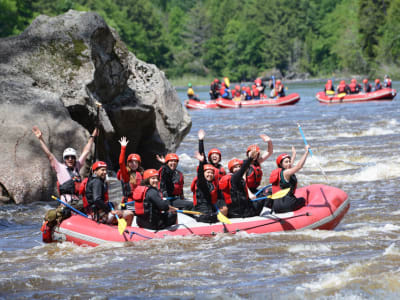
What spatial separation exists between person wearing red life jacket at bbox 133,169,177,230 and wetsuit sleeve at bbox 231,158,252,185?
0.87 metres

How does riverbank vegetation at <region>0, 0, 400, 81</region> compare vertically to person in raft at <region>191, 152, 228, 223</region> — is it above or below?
below

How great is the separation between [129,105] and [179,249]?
251 inches

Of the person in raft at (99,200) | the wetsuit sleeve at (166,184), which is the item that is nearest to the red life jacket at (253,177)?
the wetsuit sleeve at (166,184)

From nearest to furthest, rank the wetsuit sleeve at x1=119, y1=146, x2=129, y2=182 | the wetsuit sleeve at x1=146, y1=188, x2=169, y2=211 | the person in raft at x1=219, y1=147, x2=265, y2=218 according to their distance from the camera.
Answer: the wetsuit sleeve at x1=146, y1=188, x2=169, y2=211, the person in raft at x1=219, y1=147, x2=265, y2=218, the wetsuit sleeve at x1=119, y1=146, x2=129, y2=182

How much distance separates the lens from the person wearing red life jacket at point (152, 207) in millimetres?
7996

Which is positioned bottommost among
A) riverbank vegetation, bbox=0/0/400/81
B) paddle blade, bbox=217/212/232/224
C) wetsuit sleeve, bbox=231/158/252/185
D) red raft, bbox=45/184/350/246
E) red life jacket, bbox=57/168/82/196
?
riverbank vegetation, bbox=0/0/400/81

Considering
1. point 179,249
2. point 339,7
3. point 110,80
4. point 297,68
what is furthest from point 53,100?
point 339,7

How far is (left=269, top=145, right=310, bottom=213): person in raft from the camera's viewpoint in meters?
8.35

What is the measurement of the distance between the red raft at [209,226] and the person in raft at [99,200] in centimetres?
17

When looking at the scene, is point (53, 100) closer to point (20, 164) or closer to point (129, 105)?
point (20, 164)

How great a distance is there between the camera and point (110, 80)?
1341 cm

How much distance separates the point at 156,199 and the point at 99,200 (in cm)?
72

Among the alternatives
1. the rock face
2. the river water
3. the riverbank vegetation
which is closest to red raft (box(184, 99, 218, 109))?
the rock face

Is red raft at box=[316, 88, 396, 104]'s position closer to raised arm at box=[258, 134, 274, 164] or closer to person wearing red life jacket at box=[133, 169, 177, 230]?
raised arm at box=[258, 134, 274, 164]
